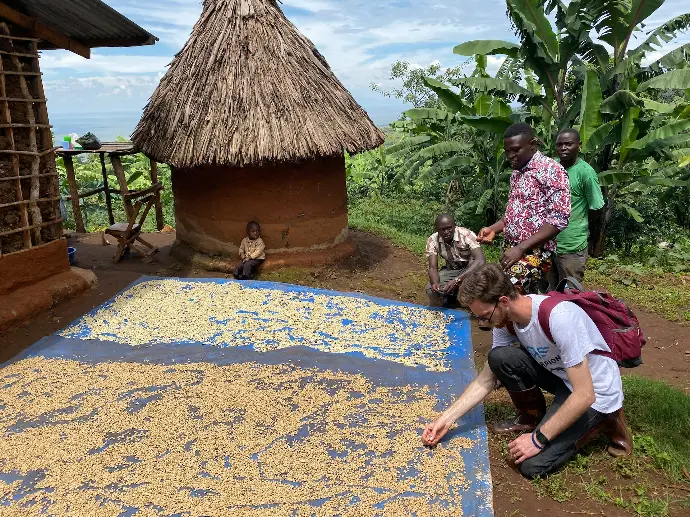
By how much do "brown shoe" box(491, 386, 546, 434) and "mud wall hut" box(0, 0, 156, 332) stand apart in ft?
12.4

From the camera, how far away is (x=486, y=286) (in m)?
2.29

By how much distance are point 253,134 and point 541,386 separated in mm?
3953

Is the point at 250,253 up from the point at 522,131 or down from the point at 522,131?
down

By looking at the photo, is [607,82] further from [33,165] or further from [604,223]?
[33,165]

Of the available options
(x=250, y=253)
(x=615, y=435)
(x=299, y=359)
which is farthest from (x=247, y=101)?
(x=615, y=435)

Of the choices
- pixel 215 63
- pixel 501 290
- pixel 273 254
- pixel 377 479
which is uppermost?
pixel 215 63

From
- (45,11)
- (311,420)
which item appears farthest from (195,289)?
(45,11)

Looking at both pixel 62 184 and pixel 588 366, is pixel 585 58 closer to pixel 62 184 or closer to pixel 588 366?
pixel 588 366

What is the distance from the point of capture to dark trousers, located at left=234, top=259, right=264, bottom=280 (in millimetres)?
5740

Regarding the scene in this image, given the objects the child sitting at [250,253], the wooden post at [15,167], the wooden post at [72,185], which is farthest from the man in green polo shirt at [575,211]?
the wooden post at [72,185]

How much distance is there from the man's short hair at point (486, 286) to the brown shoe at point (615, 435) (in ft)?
2.90

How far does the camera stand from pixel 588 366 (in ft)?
7.59

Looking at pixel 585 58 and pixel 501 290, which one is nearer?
pixel 501 290

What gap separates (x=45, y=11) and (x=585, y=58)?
625cm
